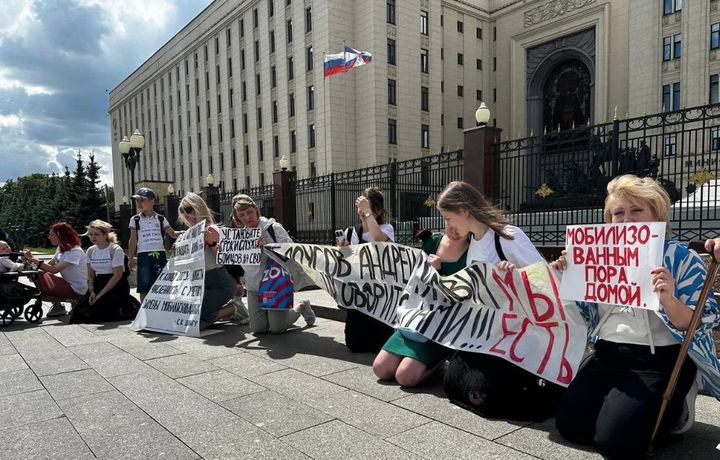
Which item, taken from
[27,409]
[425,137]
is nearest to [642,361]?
[27,409]

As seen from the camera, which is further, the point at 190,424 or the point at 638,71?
the point at 638,71

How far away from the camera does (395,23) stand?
40188mm

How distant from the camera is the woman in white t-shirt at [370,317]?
555 centimetres

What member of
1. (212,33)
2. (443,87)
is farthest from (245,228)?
(212,33)

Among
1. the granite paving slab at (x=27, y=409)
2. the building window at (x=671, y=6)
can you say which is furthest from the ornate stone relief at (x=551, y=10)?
the granite paving slab at (x=27, y=409)

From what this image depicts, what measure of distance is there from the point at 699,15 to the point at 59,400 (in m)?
35.9

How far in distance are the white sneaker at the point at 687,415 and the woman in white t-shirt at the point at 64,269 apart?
8.30m

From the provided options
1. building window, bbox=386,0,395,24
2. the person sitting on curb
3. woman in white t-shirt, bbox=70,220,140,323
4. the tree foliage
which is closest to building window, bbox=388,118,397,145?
building window, bbox=386,0,395,24

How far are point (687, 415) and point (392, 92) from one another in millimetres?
38976

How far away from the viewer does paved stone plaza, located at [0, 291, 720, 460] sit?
3176 millimetres

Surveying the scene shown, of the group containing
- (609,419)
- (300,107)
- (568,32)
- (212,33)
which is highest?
(212,33)

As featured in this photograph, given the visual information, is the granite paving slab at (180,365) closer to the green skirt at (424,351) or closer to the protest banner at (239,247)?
the protest banner at (239,247)

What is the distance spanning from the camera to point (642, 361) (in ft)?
10.0

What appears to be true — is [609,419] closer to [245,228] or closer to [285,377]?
[285,377]
